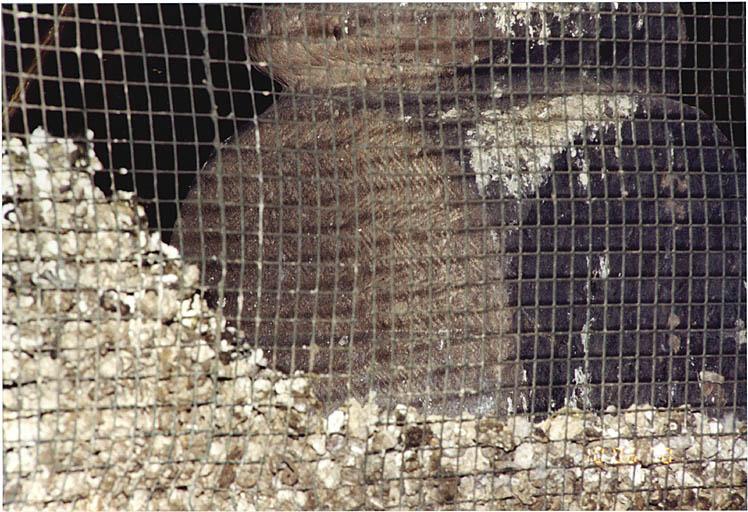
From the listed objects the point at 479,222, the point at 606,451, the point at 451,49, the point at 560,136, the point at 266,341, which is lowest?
the point at 606,451

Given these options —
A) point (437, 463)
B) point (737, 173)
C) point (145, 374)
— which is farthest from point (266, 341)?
point (737, 173)

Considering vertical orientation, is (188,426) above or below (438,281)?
below

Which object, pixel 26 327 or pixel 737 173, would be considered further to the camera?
pixel 737 173

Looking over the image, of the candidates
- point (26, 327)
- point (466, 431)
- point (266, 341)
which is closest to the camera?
point (26, 327)

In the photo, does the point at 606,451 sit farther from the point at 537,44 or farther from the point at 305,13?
the point at 305,13

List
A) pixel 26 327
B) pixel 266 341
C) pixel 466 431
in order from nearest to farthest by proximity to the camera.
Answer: pixel 26 327
pixel 466 431
pixel 266 341
